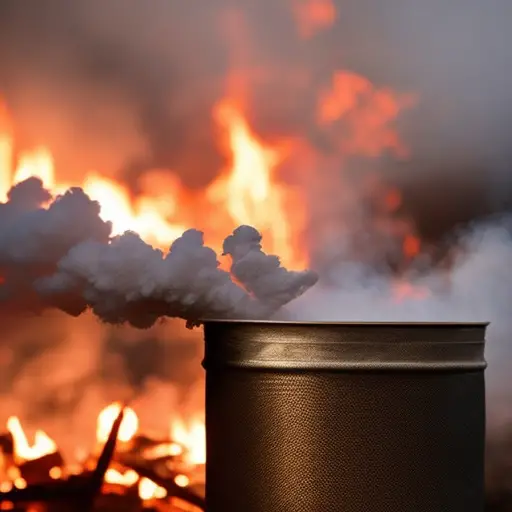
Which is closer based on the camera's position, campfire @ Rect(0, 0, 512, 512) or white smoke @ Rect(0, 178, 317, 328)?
white smoke @ Rect(0, 178, 317, 328)

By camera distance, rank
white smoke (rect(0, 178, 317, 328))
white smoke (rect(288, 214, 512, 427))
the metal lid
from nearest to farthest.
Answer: the metal lid, white smoke (rect(0, 178, 317, 328)), white smoke (rect(288, 214, 512, 427))

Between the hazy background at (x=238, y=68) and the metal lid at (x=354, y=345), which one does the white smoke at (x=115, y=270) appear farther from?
the metal lid at (x=354, y=345)

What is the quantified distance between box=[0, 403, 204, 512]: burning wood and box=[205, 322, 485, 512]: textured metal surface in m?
1.10

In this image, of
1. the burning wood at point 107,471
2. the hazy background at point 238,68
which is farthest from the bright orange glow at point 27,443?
the hazy background at point 238,68

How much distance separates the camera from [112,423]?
355cm

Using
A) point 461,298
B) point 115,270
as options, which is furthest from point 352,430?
point 461,298

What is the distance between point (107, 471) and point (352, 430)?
1.44 meters

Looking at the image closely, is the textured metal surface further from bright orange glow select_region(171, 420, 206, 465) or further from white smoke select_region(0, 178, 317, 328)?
bright orange glow select_region(171, 420, 206, 465)

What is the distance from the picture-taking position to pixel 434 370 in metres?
2.41

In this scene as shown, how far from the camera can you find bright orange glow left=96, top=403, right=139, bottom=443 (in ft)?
11.6

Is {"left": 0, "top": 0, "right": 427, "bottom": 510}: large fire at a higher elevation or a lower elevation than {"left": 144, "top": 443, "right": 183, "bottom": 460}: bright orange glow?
higher

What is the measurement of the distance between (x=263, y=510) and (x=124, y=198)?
4.74 ft

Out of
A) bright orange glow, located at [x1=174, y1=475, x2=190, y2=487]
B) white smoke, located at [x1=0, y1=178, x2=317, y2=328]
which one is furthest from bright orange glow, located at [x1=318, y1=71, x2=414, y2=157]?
bright orange glow, located at [x1=174, y1=475, x2=190, y2=487]

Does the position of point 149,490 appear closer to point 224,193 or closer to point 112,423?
point 112,423
